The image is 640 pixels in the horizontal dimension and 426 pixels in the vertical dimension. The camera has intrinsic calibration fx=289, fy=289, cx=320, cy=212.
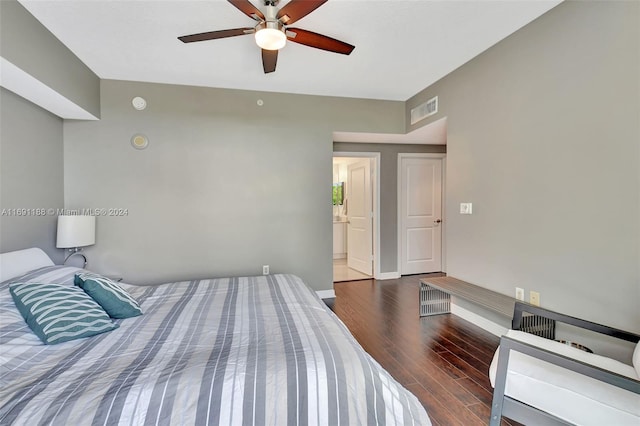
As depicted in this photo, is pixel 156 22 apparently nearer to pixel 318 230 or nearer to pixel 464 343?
pixel 318 230

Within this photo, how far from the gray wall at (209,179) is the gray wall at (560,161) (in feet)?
5.33

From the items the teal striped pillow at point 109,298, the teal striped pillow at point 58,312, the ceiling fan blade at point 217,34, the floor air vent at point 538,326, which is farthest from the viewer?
the floor air vent at point 538,326

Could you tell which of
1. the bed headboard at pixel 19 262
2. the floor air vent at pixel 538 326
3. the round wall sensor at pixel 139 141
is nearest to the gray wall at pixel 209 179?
the round wall sensor at pixel 139 141

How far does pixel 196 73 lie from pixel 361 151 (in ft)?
8.27

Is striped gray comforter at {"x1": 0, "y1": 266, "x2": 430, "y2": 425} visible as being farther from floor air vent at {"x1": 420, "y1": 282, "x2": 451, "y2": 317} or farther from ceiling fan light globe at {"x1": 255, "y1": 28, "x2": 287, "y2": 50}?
floor air vent at {"x1": 420, "y1": 282, "x2": 451, "y2": 317}

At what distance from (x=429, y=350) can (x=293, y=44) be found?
2.85 metres

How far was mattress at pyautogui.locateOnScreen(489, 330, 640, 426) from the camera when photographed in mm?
1170

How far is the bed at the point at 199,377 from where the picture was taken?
3.33 feet

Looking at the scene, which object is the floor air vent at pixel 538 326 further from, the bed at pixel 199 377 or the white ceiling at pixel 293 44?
the white ceiling at pixel 293 44

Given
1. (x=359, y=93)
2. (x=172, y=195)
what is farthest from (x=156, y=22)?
(x=359, y=93)

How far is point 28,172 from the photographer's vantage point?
2.51 meters

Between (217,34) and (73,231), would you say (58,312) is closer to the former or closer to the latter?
(73,231)

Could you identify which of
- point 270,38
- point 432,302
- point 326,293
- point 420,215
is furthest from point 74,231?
point 420,215

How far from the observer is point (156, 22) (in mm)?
2174
